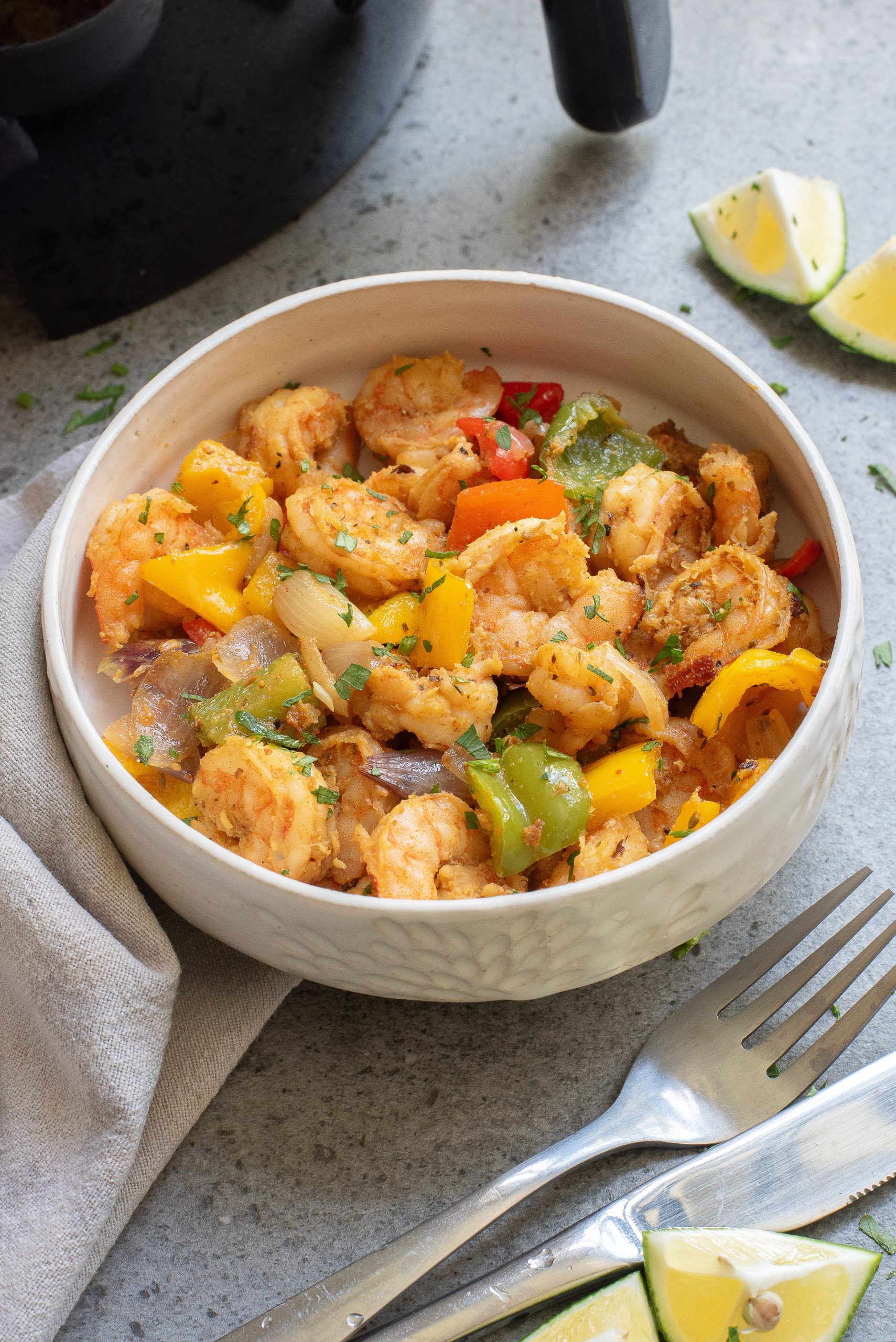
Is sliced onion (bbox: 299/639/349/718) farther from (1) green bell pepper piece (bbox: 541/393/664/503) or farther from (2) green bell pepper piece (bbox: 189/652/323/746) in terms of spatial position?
(1) green bell pepper piece (bbox: 541/393/664/503)

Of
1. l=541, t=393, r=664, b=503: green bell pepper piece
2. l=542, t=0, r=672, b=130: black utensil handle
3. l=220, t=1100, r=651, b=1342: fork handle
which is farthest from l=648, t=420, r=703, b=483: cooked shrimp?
l=220, t=1100, r=651, b=1342: fork handle

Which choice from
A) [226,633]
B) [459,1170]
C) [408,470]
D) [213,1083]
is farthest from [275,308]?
[459,1170]

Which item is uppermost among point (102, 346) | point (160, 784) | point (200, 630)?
point (200, 630)

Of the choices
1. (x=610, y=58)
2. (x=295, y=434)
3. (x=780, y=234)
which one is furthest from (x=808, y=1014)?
(x=610, y=58)

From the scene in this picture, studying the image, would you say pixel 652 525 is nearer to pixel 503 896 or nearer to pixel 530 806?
pixel 530 806

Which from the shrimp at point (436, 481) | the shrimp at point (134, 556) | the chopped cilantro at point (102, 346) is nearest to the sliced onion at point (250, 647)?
the shrimp at point (134, 556)

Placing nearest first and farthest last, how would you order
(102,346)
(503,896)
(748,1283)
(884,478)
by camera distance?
(503,896) → (748,1283) → (884,478) → (102,346)
